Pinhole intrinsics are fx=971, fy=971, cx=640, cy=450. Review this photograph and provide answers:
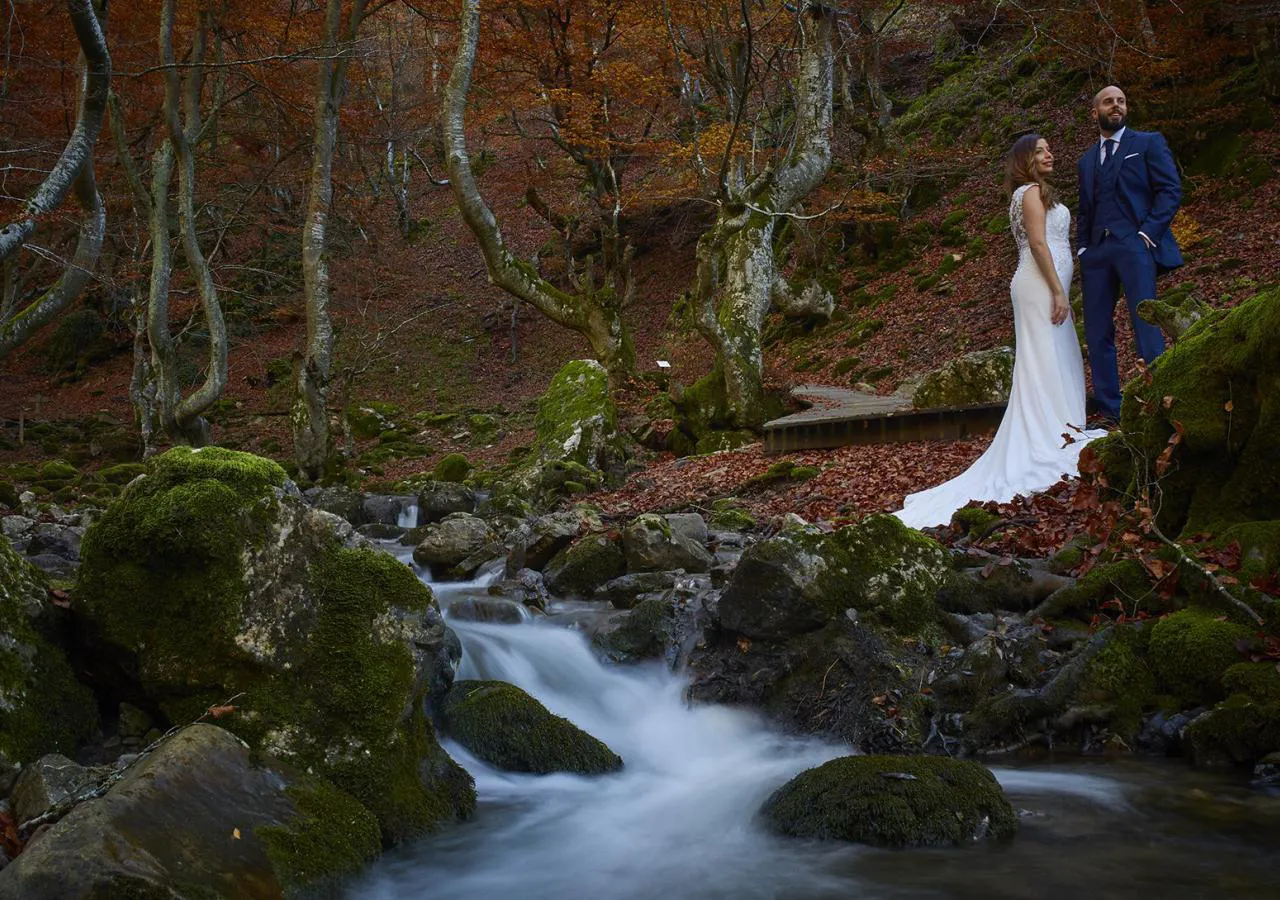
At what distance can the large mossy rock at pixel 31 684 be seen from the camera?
12.5ft

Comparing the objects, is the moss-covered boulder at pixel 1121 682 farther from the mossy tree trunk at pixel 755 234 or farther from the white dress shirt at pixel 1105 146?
the mossy tree trunk at pixel 755 234

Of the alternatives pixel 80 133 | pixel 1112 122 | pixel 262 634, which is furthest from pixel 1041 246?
pixel 80 133

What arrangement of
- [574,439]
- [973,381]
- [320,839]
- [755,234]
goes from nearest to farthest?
[320,839] < [973,381] < [755,234] < [574,439]

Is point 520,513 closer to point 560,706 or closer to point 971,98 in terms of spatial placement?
point 560,706

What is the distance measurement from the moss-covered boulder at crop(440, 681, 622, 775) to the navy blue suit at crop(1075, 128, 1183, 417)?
211 inches

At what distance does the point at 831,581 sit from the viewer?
5.57m

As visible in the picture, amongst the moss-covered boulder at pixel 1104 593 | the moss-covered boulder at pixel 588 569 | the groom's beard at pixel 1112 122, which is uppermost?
the groom's beard at pixel 1112 122

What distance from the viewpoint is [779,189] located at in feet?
44.3

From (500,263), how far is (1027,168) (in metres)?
8.60

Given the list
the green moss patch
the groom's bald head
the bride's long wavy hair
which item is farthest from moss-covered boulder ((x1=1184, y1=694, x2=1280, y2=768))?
the groom's bald head

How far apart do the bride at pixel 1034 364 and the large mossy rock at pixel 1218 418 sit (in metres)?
1.98

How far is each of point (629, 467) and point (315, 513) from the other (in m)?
9.51

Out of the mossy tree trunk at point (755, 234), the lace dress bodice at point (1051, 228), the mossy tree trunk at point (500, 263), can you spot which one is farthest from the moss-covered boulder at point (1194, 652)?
the mossy tree trunk at point (500, 263)

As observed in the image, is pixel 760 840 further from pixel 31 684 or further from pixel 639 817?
pixel 31 684
